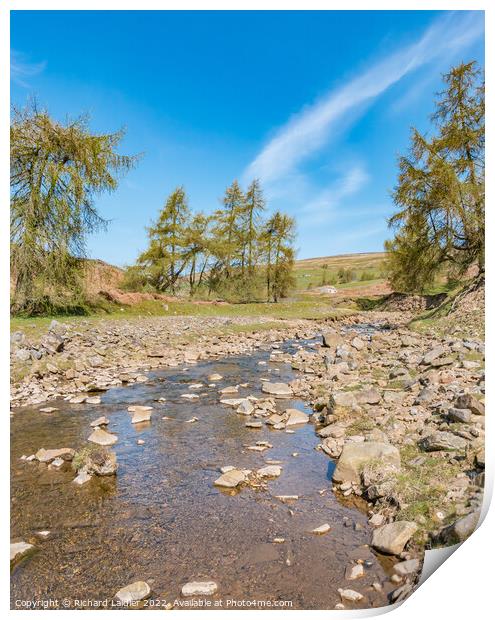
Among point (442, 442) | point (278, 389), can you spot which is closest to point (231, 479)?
point (442, 442)

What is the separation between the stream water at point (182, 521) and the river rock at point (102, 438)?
101mm

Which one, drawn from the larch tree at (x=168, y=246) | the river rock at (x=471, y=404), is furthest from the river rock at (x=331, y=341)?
the larch tree at (x=168, y=246)

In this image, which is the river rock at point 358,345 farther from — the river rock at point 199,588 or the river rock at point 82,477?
the river rock at point 199,588

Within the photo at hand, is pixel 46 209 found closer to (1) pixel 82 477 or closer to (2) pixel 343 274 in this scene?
(1) pixel 82 477

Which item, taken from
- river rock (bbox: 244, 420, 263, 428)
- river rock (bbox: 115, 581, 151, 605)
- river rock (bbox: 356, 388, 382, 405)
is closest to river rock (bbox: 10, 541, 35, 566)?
river rock (bbox: 115, 581, 151, 605)

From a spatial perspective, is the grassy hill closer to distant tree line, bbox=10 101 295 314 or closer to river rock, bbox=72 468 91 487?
distant tree line, bbox=10 101 295 314

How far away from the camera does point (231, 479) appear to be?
4.43 meters

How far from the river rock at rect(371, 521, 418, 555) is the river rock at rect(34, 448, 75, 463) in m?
3.88

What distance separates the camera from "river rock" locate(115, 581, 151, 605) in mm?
2596

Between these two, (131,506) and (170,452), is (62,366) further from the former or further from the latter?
(131,506)

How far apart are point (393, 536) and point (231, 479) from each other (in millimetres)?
1963

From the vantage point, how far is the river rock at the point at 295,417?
6.47 m

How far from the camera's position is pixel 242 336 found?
17.2m
